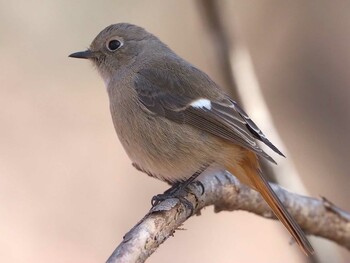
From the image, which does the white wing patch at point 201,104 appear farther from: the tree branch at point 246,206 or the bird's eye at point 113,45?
the bird's eye at point 113,45

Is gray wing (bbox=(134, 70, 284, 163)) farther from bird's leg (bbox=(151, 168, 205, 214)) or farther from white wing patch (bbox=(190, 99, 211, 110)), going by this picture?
bird's leg (bbox=(151, 168, 205, 214))

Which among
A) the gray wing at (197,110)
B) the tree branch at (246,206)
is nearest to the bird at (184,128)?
the gray wing at (197,110)

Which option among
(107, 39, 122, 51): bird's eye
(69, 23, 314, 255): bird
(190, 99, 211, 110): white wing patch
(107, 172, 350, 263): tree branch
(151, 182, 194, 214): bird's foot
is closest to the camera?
(107, 172, 350, 263): tree branch

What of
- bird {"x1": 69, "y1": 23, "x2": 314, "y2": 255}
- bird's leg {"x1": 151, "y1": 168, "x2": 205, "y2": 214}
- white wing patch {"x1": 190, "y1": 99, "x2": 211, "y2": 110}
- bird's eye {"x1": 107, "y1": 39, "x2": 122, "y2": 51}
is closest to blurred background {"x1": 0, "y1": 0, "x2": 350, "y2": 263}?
bird's eye {"x1": 107, "y1": 39, "x2": 122, "y2": 51}

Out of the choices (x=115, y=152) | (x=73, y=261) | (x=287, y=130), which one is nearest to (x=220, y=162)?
(x=73, y=261)

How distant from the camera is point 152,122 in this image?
12.6ft

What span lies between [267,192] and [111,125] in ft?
11.8

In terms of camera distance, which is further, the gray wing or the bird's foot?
the gray wing

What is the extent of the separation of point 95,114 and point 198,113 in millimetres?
3464

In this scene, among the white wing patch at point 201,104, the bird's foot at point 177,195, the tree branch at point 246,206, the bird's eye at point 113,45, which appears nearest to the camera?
the tree branch at point 246,206

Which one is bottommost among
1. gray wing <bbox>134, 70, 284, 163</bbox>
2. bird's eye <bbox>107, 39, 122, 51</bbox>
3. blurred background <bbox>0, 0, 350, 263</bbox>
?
gray wing <bbox>134, 70, 284, 163</bbox>

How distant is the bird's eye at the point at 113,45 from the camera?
4332 mm

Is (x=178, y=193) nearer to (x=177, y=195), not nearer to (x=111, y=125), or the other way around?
(x=177, y=195)

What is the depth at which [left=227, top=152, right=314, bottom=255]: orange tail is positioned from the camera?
3.49 m
